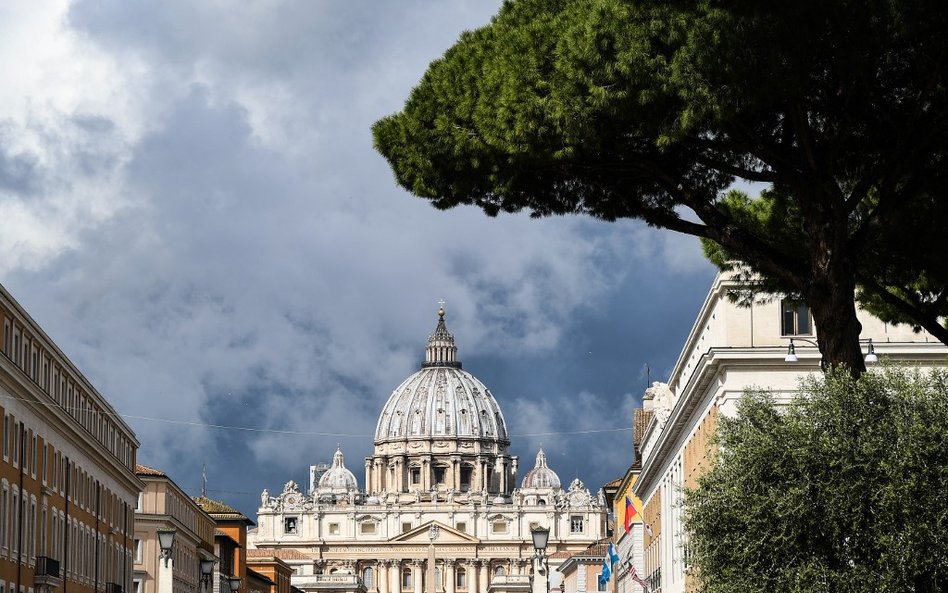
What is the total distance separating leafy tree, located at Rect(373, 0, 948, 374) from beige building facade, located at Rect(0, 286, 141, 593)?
63.3 ft

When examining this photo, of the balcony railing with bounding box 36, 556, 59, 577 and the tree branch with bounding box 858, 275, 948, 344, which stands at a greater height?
the tree branch with bounding box 858, 275, 948, 344

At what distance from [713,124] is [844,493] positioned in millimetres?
4607

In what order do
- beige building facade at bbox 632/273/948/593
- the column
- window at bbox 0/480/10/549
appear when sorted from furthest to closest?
the column
window at bbox 0/480/10/549
beige building facade at bbox 632/273/948/593

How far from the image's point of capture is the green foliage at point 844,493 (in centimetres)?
2128

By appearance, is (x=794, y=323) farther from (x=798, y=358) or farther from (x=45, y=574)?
(x=45, y=574)

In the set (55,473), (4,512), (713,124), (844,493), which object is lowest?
(844,493)

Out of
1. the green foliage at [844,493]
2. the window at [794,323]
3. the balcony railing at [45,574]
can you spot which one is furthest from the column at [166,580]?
the green foliage at [844,493]

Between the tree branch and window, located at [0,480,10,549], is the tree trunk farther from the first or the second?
window, located at [0,480,10,549]

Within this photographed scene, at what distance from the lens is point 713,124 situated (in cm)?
2134

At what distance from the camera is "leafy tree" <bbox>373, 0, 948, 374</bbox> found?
64.8 feet

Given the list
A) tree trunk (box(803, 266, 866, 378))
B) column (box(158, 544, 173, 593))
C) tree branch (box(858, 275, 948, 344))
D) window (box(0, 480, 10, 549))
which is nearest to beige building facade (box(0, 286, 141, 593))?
window (box(0, 480, 10, 549))

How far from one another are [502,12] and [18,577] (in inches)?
988

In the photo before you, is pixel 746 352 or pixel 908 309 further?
pixel 746 352

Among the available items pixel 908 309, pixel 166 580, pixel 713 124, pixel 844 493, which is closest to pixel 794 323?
pixel 908 309
